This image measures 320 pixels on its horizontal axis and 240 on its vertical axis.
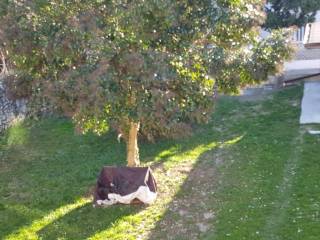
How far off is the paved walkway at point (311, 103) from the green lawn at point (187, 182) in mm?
261

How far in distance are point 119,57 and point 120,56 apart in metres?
Result: 0.02

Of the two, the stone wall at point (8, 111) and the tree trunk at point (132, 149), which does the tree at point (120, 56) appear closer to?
the tree trunk at point (132, 149)

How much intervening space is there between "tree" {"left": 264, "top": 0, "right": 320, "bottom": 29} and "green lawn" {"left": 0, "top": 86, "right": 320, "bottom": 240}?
334 cm

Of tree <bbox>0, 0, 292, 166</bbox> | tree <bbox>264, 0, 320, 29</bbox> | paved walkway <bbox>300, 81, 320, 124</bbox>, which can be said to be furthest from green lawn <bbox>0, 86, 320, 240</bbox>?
tree <bbox>264, 0, 320, 29</bbox>

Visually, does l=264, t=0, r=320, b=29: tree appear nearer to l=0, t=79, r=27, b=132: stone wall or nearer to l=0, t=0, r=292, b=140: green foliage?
l=0, t=79, r=27, b=132: stone wall

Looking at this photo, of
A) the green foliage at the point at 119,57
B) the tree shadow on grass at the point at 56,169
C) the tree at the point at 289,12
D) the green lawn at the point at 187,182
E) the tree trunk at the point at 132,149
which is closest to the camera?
the green foliage at the point at 119,57

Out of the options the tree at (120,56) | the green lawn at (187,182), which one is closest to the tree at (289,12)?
the green lawn at (187,182)

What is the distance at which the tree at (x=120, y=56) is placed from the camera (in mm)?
6836

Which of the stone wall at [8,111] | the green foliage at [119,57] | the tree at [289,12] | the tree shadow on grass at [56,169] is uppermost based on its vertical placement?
the tree at [289,12]

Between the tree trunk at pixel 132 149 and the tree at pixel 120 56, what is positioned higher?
the tree at pixel 120 56

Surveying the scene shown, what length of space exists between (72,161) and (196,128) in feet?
9.70

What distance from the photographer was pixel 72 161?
35.4 ft

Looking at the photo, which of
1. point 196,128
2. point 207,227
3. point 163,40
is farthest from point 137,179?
point 196,128

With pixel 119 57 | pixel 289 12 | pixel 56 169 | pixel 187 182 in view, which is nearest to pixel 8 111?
pixel 56 169
